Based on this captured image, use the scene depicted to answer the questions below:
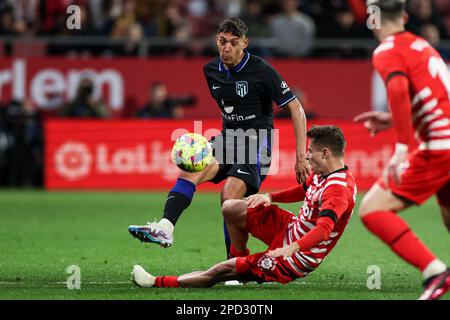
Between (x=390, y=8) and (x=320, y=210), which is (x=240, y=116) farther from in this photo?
(x=390, y=8)

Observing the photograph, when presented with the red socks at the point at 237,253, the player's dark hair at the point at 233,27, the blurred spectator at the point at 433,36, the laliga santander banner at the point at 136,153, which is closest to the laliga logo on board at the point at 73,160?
the laliga santander banner at the point at 136,153

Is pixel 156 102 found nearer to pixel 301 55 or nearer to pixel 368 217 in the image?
pixel 301 55

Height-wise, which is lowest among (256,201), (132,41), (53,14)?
(256,201)

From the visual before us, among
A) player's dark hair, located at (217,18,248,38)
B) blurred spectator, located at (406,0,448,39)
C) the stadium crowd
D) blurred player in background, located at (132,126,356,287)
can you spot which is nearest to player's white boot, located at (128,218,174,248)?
blurred player in background, located at (132,126,356,287)

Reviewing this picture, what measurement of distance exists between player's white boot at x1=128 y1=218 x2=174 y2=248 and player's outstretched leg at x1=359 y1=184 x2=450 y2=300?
1776mm

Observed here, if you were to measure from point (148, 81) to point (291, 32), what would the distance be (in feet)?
9.09

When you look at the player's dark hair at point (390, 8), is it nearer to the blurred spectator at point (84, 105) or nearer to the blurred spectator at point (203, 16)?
the blurred spectator at point (84, 105)

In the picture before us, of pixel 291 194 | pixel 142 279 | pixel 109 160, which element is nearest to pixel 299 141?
pixel 291 194

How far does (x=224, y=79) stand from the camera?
8.06 metres

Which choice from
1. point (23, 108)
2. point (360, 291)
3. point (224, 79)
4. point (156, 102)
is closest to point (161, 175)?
point (156, 102)

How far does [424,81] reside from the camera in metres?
6.07

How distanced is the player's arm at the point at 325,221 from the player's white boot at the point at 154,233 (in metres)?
0.99

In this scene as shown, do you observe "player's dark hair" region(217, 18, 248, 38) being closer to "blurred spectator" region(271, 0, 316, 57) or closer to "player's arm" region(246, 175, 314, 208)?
"player's arm" region(246, 175, 314, 208)
